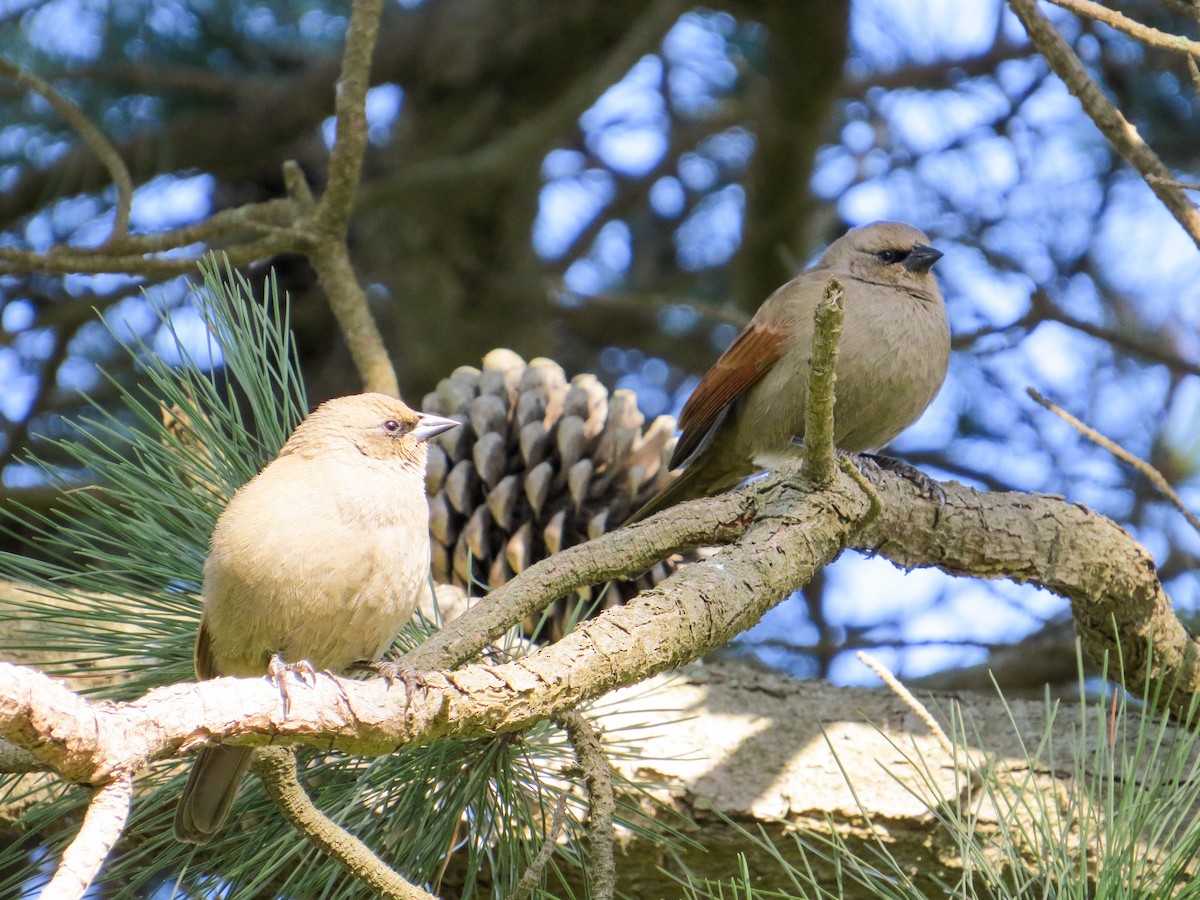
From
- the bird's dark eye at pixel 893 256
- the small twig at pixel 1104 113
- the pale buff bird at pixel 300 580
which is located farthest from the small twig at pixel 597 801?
the bird's dark eye at pixel 893 256

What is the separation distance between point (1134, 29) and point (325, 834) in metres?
2.08

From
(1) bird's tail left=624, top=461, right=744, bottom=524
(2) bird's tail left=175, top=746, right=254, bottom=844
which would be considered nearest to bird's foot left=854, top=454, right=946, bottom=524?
(1) bird's tail left=624, top=461, right=744, bottom=524

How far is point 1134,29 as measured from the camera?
→ 2.42 meters

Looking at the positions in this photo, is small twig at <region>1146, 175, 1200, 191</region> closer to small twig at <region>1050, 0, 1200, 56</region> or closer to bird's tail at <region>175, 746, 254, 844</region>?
small twig at <region>1050, 0, 1200, 56</region>

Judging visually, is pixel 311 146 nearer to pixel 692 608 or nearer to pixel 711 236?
pixel 711 236

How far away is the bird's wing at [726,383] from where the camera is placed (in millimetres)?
3686

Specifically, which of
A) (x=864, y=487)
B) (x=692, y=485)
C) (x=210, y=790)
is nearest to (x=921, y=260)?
(x=692, y=485)

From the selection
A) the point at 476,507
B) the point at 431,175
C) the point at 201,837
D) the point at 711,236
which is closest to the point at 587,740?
the point at 201,837

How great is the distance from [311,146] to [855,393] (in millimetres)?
3719

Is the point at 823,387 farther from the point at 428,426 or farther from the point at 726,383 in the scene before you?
the point at 726,383

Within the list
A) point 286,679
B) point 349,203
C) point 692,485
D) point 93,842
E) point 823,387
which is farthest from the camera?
point 692,485

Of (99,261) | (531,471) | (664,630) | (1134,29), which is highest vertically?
(1134,29)

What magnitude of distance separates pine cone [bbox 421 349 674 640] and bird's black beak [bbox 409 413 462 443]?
628mm

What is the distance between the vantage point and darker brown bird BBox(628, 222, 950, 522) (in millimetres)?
3514
